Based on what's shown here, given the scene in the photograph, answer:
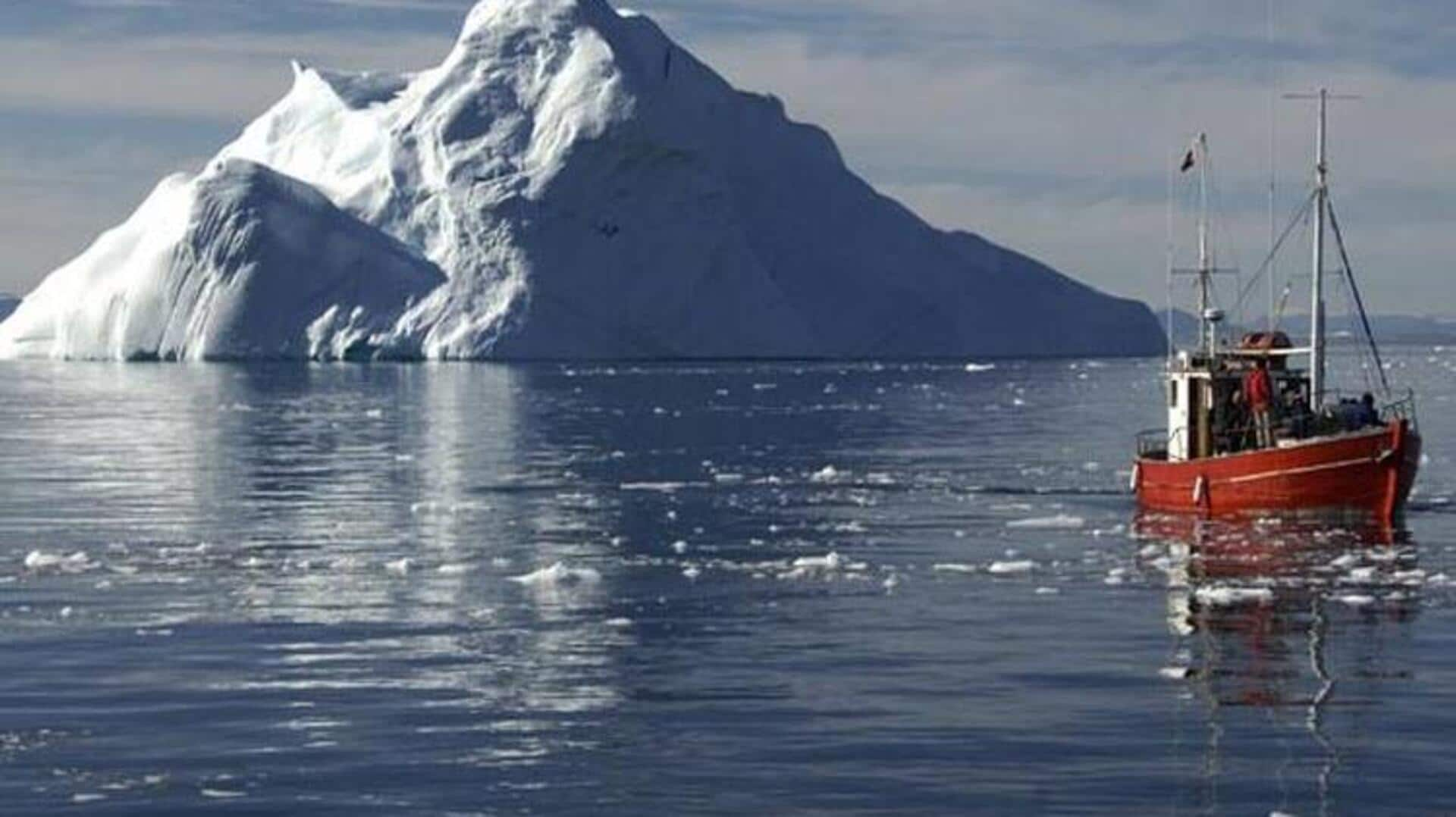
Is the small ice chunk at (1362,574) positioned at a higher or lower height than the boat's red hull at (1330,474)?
lower

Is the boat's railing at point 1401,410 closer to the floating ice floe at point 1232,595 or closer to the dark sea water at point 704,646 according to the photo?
the dark sea water at point 704,646

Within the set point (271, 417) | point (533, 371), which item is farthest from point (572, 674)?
point (533, 371)

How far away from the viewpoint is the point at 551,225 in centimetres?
12900

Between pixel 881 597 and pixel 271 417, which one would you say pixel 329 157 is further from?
pixel 881 597

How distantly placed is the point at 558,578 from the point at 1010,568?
5.05m

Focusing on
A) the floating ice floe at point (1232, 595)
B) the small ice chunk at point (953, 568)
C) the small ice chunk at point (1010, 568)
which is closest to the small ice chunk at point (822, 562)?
the small ice chunk at point (953, 568)

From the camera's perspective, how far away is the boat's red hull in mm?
34094

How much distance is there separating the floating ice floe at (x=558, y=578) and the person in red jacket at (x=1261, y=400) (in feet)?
41.0

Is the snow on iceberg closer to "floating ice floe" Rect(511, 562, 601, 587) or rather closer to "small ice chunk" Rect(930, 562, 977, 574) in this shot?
"small ice chunk" Rect(930, 562, 977, 574)

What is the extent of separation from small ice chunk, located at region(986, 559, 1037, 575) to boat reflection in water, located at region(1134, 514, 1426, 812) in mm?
1506

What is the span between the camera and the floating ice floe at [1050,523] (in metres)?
34.2

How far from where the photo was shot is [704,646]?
22.0 metres

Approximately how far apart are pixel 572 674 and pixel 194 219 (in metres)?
108

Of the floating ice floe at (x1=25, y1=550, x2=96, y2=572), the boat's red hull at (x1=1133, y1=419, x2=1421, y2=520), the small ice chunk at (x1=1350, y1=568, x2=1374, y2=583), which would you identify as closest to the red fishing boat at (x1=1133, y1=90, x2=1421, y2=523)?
the boat's red hull at (x1=1133, y1=419, x2=1421, y2=520)
